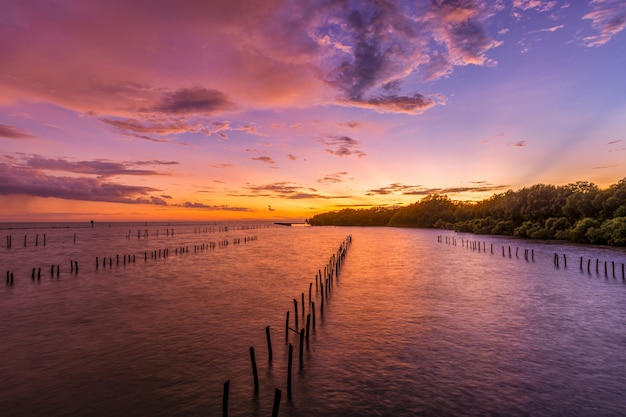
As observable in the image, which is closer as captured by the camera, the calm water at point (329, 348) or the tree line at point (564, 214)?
the calm water at point (329, 348)

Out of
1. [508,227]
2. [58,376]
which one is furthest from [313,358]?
[508,227]

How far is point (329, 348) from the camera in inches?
861

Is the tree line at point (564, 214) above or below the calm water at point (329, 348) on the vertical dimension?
above

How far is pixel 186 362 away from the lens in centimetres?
2020

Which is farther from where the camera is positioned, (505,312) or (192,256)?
(192,256)

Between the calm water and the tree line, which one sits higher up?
the tree line

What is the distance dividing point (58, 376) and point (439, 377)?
771 inches

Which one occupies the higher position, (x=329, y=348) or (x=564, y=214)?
(x=564, y=214)

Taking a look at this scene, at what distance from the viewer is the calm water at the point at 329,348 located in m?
15.7

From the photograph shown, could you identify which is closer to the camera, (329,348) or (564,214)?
(329,348)

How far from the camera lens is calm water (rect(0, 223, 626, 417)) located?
1567cm

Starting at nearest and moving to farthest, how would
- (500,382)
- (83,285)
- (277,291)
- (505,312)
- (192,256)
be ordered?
1. (500,382)
2. (505,312)
3. (277,291)
4. (83,285)
5. (192,256)

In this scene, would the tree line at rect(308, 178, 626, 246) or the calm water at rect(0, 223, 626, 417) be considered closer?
the calm water at rect(0, 223, 626, 417)

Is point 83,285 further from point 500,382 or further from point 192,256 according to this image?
point 500,382
